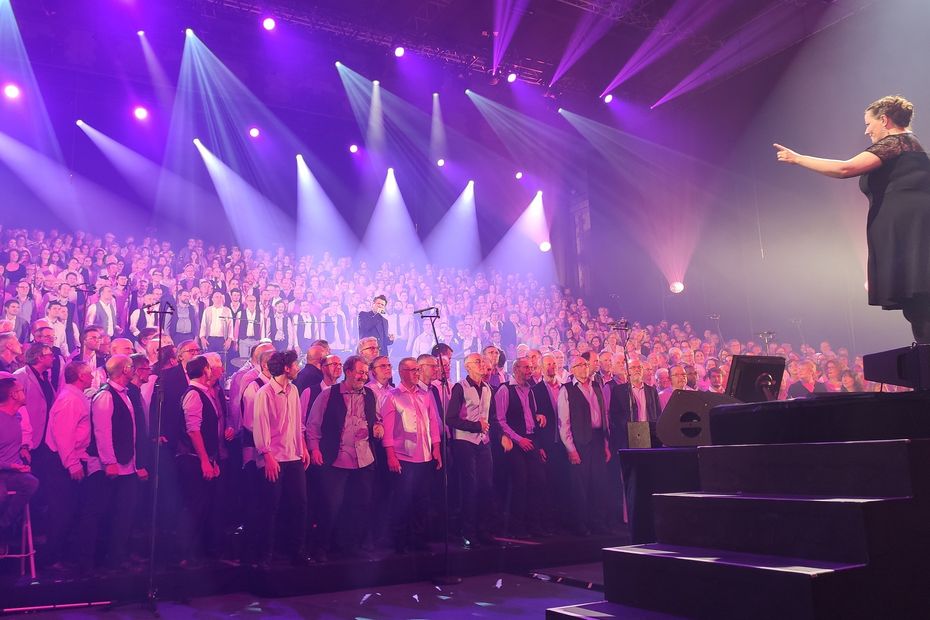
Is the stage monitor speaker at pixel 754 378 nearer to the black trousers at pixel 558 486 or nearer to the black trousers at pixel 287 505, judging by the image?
the black trousers at pixel 558 486

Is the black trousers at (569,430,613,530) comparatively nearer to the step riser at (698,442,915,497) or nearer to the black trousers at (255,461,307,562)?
the black trousers at (255,461,307,562)

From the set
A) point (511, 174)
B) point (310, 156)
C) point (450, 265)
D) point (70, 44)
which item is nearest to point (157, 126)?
point (70, 44)

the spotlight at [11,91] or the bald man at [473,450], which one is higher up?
the spotlight at [11,91]

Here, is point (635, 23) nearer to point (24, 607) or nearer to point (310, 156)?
point (310, 156)

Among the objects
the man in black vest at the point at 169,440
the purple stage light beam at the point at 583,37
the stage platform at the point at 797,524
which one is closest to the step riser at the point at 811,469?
the stage platform at the point at 797,524

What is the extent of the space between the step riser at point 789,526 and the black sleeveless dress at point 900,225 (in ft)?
4.67

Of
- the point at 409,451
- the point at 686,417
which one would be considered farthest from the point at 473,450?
the point at 686,417

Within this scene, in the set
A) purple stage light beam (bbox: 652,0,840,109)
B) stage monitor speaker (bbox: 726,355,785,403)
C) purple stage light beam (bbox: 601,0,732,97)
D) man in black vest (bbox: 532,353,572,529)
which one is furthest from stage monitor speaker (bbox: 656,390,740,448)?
purple stage light beam (bbox: 652,0,840,109)

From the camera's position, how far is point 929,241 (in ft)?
11.7

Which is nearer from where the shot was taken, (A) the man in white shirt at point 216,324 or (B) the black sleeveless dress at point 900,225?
(B) the black sleeveless dress at point 900,225

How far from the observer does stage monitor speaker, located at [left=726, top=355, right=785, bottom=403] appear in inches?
194

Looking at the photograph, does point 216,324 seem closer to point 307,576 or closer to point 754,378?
point 307,576

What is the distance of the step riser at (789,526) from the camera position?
2574 mm

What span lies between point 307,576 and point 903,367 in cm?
440
